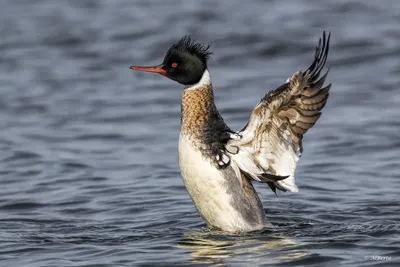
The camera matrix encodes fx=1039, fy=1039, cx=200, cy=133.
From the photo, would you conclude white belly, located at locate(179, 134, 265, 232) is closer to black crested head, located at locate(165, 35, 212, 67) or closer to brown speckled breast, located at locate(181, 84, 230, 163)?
brown speckled breast, located at locate(181, 84, 230, 163)

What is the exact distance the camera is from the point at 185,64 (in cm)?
972

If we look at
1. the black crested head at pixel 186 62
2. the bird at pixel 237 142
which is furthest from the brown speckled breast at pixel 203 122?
the black crested head at pixel 186 62

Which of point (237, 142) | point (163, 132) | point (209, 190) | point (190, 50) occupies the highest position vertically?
point (190, 50)

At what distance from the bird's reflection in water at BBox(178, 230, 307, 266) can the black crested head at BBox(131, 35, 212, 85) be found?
1.48 meters

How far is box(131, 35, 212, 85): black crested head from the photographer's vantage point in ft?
31.9

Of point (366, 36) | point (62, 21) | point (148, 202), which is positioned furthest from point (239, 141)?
point (62, 21)

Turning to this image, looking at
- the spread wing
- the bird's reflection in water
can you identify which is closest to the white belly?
the bird's reflection in water

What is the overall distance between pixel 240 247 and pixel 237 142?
0.97 m

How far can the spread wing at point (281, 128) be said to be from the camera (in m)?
9.05

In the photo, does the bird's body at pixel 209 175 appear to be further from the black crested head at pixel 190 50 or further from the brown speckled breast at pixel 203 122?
the black crested head at pixel 190 50

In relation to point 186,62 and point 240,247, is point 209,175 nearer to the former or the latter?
point 240,247

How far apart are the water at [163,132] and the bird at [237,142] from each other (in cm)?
29

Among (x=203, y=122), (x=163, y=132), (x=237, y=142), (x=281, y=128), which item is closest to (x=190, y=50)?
(x=203, y=122)

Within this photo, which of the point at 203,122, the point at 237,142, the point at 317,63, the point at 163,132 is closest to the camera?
the point at 317,63
